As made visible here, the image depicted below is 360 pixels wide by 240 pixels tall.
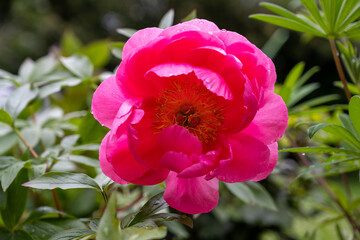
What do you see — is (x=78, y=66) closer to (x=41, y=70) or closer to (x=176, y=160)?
(x=41, y=70)

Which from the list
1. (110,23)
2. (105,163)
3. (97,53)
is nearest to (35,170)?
(105,163)

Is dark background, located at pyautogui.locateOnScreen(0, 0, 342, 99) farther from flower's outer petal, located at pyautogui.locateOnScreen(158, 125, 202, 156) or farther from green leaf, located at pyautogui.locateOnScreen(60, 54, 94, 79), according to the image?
flower's outer petal, located at pyautogui.locateOnScreen(158, 125, 202, 156)

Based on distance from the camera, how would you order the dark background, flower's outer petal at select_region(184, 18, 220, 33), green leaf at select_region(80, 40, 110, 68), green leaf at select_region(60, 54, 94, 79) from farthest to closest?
the dark background
green leaf at select_region(80, 40, 110, 68)
green leaf at select_region(60, 54, 94, 79)
flower's outer petal at select_region(184, 18, 220, 33)

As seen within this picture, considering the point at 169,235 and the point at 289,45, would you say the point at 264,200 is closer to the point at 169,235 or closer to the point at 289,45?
the point at 169,235

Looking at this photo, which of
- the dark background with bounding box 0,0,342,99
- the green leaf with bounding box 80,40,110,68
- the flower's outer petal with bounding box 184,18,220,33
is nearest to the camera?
the flower's outer petal with bounding box 184,18,220,33

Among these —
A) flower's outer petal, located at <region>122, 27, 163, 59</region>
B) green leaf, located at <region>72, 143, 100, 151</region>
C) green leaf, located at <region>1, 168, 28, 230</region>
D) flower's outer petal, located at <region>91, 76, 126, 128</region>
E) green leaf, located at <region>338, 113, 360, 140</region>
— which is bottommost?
green leaf, located at <region>1, 168, 28, 230</region>

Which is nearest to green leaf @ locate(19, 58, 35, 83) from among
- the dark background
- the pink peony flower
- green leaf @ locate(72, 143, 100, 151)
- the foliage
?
the foliage

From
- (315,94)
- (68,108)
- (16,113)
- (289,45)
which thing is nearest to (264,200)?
(16,113)
